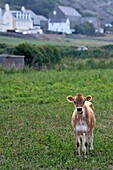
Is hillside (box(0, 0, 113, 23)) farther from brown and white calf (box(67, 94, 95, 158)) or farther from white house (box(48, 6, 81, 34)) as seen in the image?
brown and white calf (box(67, 94, 95, 158))

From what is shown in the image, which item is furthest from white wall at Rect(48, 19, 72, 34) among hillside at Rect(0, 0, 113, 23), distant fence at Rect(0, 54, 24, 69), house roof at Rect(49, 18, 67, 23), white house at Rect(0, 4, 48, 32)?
distant fence at Rect(0, 54, 24, 69)

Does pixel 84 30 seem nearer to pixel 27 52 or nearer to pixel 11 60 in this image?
pixel 27 52

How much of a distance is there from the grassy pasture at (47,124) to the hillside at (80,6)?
181ft

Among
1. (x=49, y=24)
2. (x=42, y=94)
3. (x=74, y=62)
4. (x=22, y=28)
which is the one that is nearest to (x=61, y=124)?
(x=42, y=94)

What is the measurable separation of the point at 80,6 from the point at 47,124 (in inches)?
3582

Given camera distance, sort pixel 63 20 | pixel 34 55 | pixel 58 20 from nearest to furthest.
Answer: pixel 34 55
pixel 63 20
pixel 58 20

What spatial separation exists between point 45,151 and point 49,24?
6184 cm

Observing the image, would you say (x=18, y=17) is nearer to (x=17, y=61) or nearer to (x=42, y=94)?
(x=17, y=61)

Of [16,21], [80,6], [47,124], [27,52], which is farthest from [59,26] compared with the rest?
[47,124]

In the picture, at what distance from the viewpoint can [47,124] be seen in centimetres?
1239

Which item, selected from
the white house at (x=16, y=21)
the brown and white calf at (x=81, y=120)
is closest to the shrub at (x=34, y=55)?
the brown and white calf at (x=81, y=120)

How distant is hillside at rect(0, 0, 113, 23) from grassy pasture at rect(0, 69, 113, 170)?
55.0 metres

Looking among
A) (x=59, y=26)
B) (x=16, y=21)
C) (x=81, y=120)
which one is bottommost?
(x=59, y=26)

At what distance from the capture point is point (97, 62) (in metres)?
31.5
